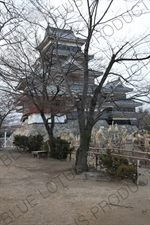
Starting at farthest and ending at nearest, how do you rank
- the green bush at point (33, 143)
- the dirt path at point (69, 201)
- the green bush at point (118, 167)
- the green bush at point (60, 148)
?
the green bush at point (33, 143) → the green bush at point (60, 148) → the green bush at point (118, 167) → the dirt path at point (69, 201)

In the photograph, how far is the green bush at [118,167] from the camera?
6805mm

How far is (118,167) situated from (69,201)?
2.40 metres

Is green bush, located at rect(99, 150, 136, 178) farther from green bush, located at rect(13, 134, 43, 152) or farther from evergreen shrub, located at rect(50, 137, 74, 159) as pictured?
green bush, located at rect(13, 134, 43, 152)

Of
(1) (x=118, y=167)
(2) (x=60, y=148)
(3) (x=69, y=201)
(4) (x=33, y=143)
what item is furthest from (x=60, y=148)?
(3) (x=69, y=201)

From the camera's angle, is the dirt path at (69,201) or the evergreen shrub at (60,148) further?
the evergreen shrub at (60,148)

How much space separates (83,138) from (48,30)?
178 inches

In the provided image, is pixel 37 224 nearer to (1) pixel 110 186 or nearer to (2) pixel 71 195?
(2) pixel 71 195

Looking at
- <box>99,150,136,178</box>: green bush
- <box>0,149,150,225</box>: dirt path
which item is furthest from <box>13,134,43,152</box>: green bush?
<box>99,150,136,178</box>: green bush

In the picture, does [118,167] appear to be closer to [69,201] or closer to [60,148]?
[69,201]

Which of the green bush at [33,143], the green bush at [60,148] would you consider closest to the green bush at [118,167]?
the green bush at [60,148]

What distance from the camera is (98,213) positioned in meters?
4.33

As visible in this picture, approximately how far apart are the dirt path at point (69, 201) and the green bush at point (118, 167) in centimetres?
28

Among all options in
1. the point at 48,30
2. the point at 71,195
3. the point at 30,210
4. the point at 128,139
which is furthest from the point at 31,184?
the point at 128,139

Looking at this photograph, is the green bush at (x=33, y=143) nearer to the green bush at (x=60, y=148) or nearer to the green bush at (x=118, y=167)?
the green bush at (x=60, y=148)
